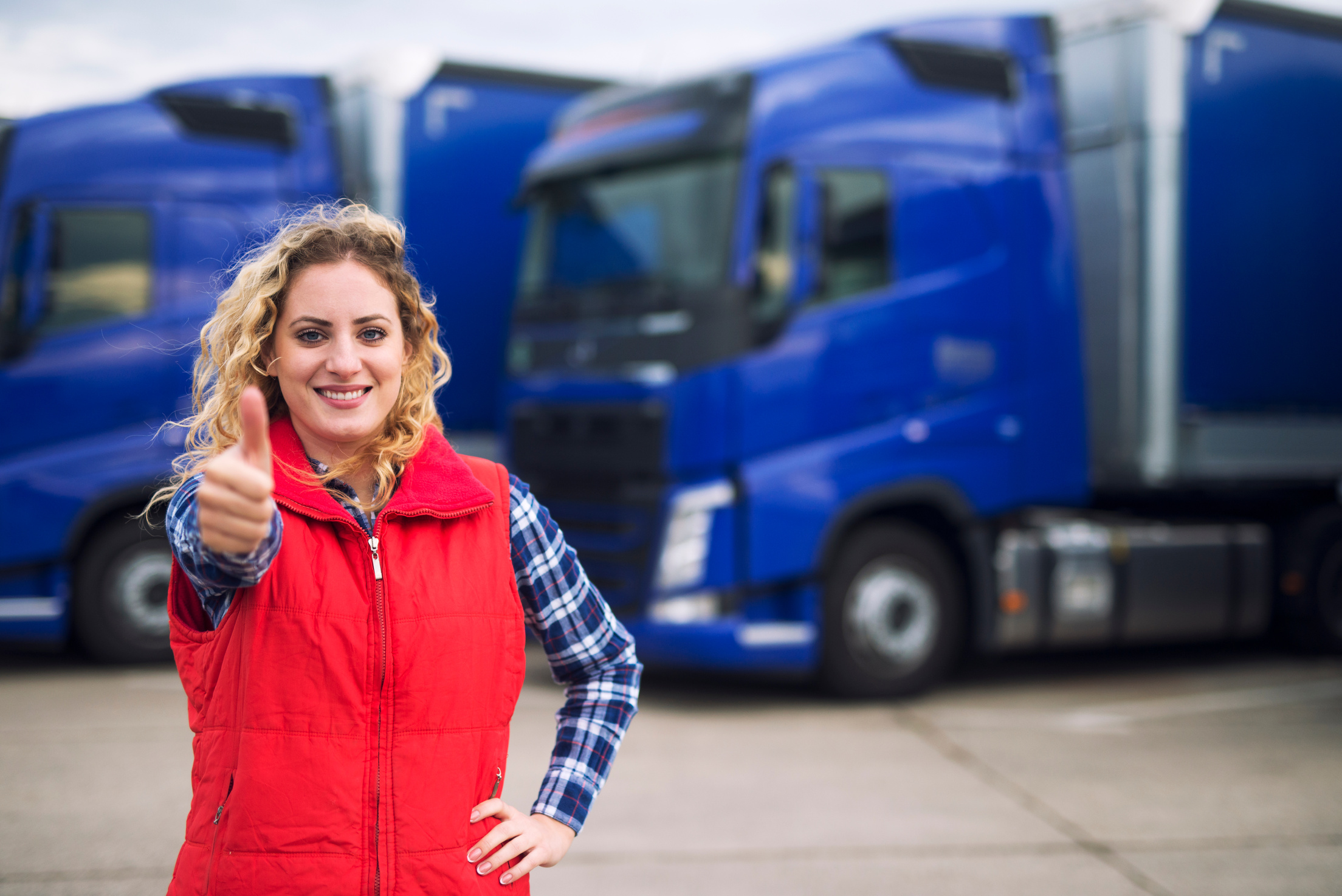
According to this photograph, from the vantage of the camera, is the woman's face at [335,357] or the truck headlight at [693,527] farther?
the truck headlight at [693,527]

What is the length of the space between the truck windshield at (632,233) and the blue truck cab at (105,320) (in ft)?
5.46

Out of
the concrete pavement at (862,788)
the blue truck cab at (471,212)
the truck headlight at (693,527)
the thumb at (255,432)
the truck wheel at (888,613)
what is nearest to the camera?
the thumb at (255,432)

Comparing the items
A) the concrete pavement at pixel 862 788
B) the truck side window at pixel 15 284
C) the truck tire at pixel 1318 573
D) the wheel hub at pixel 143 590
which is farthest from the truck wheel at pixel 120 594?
the truck tire at pixel 1318 573

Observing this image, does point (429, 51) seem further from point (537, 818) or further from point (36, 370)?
point (537, 818)

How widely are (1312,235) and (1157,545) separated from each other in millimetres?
2049

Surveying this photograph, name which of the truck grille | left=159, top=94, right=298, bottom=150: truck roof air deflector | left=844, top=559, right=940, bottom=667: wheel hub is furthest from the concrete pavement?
left=159, top=94, right=298, bottom=150: truck roof air deflector

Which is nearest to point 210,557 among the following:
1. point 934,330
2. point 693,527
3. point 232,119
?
point 693,527

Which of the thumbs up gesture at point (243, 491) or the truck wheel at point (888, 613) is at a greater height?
the thumbs up gesture at point (243, 491)

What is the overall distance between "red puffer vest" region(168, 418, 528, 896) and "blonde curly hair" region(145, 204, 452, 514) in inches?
2.5

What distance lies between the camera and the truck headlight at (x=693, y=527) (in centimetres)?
620

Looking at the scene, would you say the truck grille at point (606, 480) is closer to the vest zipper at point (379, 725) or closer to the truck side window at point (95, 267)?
the truck side window at point (95, 267)

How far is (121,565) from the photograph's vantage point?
7121 mm

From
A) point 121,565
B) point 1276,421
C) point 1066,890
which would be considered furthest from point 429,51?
point 1066,890

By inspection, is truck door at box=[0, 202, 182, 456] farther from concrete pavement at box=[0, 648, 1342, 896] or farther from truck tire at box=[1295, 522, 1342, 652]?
truck tire at box=[1295, 522, 1342, 652]
